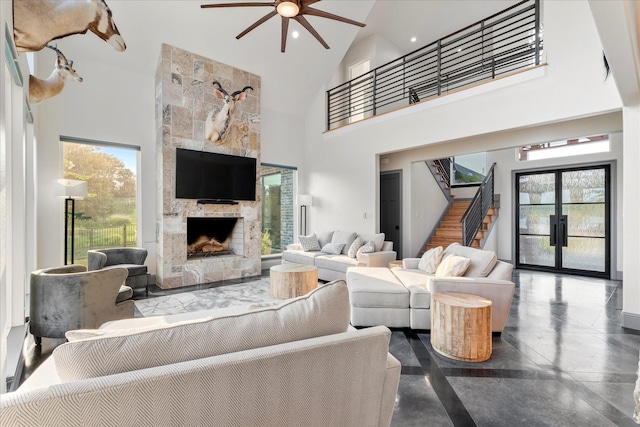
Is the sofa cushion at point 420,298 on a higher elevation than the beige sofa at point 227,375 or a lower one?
lower

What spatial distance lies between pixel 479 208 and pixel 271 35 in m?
5.96

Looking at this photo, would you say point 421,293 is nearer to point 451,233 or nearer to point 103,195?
point 451,233

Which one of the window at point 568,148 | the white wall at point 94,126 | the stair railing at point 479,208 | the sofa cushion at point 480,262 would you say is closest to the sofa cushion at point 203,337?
the sofa cushion at point 480,262

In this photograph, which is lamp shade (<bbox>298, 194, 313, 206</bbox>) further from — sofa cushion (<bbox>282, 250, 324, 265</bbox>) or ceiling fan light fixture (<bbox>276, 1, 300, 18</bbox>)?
ceiling fan light fixture (<bbox>276, 1, 300, 18</bbox>)

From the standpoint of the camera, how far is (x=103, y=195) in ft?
16.5

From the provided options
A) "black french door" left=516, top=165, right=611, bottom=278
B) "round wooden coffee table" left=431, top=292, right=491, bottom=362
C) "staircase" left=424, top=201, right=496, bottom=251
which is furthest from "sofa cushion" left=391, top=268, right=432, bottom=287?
"black french door" left=516, top=165, right=611, bottom=278

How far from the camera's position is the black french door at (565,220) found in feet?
19.3

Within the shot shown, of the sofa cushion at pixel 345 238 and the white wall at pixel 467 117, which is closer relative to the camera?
the white wall at pixel 467 117

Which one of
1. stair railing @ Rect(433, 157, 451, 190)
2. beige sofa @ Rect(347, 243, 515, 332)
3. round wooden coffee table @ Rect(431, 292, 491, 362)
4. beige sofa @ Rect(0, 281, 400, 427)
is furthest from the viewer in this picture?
stair railing @ Rect(433, 157, 451, 190)

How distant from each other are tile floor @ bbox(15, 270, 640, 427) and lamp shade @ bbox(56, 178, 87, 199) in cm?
203

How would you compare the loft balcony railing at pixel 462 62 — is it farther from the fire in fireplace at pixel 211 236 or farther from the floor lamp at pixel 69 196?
the floor lamp at pixel 69 196

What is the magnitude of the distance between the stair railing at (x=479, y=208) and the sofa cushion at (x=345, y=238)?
9.55ft

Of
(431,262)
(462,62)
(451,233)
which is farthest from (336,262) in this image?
(462,62)

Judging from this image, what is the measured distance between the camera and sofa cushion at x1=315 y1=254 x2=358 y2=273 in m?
5.21
